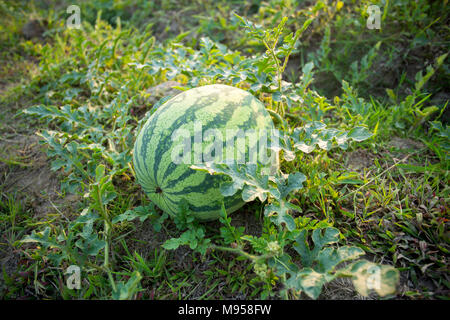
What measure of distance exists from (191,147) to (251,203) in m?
0.68

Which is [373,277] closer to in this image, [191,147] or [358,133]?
[358,133]

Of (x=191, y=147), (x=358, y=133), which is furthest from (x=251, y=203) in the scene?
(x=358, y=133)

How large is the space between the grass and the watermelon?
0.56ft

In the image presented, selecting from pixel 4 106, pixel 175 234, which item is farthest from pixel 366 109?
pixel 4 106

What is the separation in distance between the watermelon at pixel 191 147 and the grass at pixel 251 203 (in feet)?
0.56

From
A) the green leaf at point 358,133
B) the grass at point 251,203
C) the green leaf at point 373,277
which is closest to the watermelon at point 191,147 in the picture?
the grass at point 251,203

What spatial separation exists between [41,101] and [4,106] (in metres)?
0.40

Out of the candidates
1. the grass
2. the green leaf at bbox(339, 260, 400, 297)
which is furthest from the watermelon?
the green leaf at bbox(339, 260, 400, 297)

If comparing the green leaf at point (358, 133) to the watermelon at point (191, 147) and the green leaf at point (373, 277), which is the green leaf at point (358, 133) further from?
the green leaf at point (373, 277)

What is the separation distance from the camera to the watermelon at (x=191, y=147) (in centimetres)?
170

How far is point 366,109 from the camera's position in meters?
2.50

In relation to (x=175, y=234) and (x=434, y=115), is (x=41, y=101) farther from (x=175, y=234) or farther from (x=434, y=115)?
(x=434, y=115)

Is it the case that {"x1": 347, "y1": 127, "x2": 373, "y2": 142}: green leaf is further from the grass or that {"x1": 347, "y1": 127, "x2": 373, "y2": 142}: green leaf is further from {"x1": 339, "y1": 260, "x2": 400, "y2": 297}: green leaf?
{"x1": 339, "y1": 260, "x2": 400, "y2": 297}: green leaf

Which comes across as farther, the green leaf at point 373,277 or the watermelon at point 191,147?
the watermelon at point 191,147
